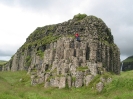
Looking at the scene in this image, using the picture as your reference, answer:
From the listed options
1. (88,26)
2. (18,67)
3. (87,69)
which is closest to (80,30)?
(88,26)

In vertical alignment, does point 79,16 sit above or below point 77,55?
above

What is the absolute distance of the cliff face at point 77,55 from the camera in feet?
163

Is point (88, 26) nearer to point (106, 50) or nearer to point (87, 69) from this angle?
point (106, 50)

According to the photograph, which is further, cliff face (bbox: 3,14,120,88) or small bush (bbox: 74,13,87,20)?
small bush (bbox: 74,13,87,20)

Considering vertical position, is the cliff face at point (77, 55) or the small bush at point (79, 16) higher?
the small bush at point (79, 16)

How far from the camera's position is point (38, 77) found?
2298 inches

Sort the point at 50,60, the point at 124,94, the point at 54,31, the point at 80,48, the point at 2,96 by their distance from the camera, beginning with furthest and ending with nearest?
the point at 54,31 → the point at 50,60 → the point at 80,48 → the point at 124,94 → the point at 2,96

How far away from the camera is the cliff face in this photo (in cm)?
4972

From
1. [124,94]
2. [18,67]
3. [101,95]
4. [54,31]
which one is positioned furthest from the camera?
[18,67]

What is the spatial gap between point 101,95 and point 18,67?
79405 mm

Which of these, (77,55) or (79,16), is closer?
(77,55)

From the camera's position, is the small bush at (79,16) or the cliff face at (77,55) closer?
the cliff face at (77,55)

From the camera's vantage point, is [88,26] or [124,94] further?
[88,26]

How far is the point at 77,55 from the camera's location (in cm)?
6156
